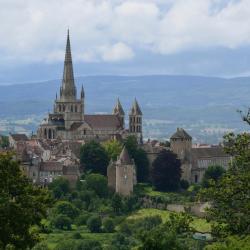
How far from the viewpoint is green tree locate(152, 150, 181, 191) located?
90.1 metres

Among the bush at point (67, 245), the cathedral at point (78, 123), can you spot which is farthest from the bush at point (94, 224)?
the cathedral at point (78, 123)

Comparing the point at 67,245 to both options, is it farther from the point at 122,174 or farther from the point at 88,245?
the point at 122,174

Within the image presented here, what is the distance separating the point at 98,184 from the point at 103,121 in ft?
96.6

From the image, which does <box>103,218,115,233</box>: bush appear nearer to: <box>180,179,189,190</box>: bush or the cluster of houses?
the cluster of houses

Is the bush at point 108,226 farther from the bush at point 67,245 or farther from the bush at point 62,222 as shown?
the bush at point 67,245

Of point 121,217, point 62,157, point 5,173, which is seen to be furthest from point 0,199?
point 62,157

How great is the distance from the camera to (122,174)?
88.4m

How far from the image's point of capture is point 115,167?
90.0 m

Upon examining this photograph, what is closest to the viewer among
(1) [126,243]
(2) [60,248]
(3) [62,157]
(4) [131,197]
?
(2) [60,248]

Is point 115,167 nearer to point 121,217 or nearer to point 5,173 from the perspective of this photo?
point 121,217

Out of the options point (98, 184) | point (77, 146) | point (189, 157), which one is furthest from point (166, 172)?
point (77, 146)

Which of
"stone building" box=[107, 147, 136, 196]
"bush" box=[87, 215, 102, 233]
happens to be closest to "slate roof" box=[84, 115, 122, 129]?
"stone building" box=[107, 147, 136, 196]

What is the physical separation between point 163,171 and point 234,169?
62.2 m

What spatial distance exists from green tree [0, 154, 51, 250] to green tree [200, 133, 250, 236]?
175 inches
